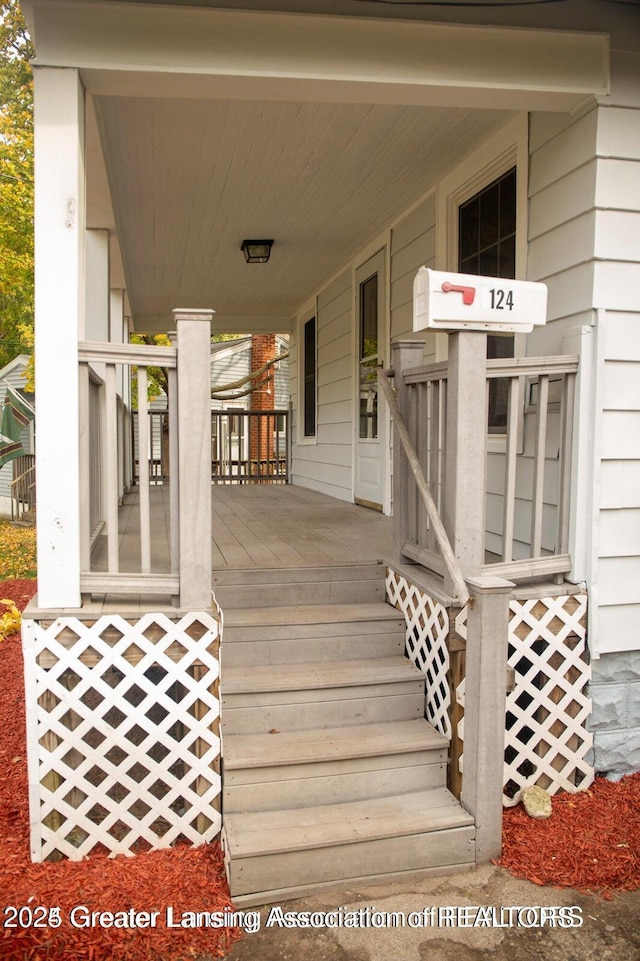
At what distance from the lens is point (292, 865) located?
2.39m

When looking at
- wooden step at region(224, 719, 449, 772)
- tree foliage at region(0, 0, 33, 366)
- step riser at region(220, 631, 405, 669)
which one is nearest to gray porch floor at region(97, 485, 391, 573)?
step riser at region(220, 631, 405, 669)

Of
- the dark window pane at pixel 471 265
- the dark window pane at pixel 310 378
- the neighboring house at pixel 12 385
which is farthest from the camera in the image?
the neighboring house at pixel 12 385

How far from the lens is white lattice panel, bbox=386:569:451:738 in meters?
2.91

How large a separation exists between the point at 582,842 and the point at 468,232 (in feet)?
10.9

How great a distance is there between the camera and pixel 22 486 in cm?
1457

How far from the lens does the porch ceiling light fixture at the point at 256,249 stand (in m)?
6.12

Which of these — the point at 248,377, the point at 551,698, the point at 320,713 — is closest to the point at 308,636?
the point at 320,713

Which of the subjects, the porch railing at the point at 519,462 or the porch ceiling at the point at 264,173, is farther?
the porch ceiling at the point at 264,173

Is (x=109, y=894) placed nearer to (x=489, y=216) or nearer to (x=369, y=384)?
(x=489, y=216)

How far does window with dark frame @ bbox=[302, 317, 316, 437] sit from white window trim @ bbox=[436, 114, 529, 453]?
4.20 metres

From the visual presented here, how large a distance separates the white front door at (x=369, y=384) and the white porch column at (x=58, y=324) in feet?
11.3

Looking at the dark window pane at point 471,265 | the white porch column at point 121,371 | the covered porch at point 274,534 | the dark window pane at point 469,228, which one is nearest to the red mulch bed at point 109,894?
the covered porch at point 274,534

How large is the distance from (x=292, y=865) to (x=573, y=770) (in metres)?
1.33

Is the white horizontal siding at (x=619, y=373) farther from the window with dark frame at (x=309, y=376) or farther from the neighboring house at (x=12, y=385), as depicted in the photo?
the neighboring house at (x=12, y=385)
